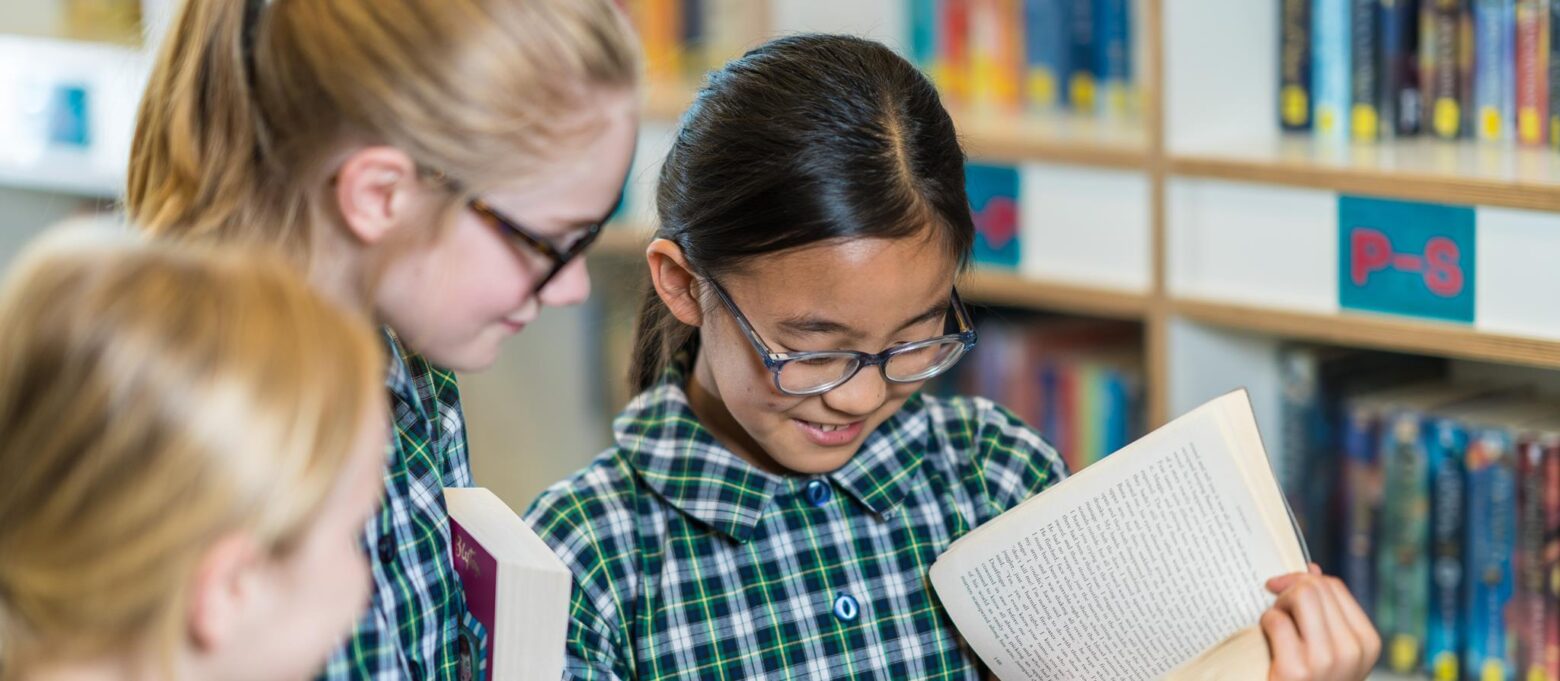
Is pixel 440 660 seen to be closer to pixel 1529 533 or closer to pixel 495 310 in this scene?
pixel 495 310

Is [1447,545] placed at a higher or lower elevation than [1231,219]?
lower

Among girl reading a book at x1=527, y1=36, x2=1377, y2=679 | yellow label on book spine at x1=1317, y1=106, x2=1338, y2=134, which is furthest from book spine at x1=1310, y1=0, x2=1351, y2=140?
girl reading a book at x1=527, y1=36, x2=1377, y2=679

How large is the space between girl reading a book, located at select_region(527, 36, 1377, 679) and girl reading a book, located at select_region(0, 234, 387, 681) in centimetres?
36

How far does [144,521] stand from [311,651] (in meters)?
0.10

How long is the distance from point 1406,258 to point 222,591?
1.06 m

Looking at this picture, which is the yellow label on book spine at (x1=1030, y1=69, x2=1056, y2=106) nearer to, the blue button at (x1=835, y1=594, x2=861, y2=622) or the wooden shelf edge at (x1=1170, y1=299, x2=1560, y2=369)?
the wooden shelf edge at (x1=1170, y1=299, x2=1560, y2=369)

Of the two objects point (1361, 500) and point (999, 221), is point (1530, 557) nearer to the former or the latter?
point (1361, 500)

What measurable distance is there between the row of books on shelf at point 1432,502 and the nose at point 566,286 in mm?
943

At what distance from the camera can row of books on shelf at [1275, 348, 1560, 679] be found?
147 centimetres

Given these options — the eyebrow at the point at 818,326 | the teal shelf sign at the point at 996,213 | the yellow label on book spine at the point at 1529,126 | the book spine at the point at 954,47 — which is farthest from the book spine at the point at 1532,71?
the eyebrow at the point at 818,326

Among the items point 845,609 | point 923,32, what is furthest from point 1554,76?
point 845,609

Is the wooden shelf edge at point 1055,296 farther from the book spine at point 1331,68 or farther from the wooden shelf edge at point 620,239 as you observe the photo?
the wooden shelf edge at point 620,239

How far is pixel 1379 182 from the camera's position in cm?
142

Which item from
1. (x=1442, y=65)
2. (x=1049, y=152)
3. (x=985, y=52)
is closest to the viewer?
(x=1442, y=65)
